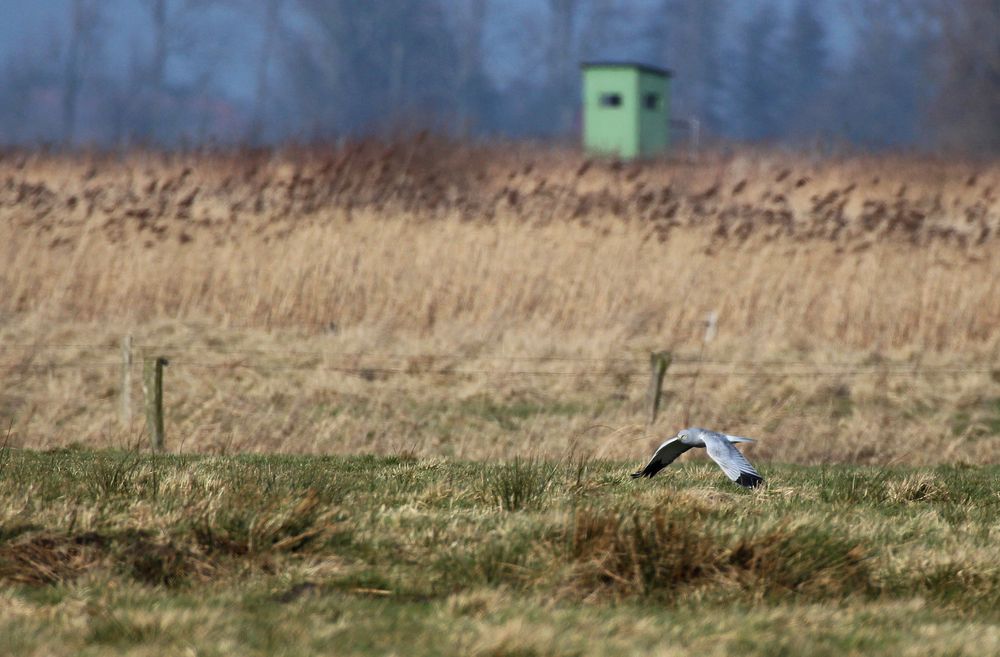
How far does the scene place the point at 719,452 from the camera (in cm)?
633

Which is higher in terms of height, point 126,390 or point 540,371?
point 126,390

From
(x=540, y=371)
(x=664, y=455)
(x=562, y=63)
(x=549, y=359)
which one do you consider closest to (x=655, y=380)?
(x=549, y=359)

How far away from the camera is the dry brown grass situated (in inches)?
488

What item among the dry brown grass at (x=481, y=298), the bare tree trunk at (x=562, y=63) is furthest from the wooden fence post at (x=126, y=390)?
the bare tree trunk at (x=562, y=63)

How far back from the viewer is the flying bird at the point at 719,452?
6.16m

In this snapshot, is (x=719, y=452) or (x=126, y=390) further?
(x=126, y=390)

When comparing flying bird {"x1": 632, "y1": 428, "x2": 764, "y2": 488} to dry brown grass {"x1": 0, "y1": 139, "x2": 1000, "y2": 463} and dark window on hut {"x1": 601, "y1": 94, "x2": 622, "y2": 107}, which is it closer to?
dry brown grass {"x1": 0, "y1": 139, "x2": 1000, "y2": 463}

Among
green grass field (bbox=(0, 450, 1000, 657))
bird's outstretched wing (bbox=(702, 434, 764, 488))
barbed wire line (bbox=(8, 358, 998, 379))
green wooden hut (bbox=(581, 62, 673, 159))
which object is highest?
green wooden hut (bbox=(581, 62, 673, 159))

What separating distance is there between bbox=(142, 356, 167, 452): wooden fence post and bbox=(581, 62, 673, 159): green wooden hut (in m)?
29.8

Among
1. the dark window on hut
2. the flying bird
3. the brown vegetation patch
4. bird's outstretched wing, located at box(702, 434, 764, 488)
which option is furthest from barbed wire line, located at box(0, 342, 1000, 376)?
the dark window on hut

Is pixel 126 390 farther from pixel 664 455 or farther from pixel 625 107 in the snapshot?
pixel 625 107

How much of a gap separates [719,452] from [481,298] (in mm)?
10071

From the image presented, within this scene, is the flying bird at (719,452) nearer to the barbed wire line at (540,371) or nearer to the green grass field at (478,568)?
the green grass field at (478,568)

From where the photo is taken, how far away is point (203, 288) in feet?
54.8
